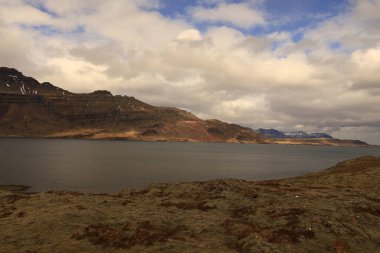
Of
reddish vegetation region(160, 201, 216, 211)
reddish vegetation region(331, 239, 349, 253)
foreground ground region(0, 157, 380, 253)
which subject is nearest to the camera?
reddish vegetation region(331, 239, 349, 253)

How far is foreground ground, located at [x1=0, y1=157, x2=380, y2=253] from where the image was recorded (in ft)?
67.2

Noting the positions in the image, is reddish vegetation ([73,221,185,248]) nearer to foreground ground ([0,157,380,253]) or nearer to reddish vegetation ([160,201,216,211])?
foreground ground ([0,157,380,253])

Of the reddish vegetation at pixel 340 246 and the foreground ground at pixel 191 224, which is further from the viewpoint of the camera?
the foreground ground at pixel 191 224

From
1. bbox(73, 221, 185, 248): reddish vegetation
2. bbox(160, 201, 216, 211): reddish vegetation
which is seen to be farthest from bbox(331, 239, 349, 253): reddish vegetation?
bbox(160, 201, 216, 211): reddish vegetation

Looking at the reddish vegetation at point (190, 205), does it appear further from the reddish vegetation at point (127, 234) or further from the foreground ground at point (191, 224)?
the reddish vegetation at point (127, 234)

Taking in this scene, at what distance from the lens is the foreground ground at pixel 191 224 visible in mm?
20469

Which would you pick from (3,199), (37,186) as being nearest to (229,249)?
(3,199)

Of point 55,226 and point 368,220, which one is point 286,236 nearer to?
point 368,220

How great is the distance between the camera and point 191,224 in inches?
963

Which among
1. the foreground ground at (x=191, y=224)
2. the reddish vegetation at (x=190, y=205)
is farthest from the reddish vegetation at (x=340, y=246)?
the reddish vegetation at (x=190, y=205)

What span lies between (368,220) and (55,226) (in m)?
21.1

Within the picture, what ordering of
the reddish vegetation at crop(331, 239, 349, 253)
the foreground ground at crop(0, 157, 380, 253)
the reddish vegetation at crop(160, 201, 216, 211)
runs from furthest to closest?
the reddish vegetation at crop(160, 201, 216, 211)
the foreground ground at crop(0, 157, 380, 253)
the reddish vegetation at crop(331, 239, 349, 253)

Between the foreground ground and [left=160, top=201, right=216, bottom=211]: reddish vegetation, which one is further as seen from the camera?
[left=160, top=201, right=216, bottom=211]: reddish vegetation

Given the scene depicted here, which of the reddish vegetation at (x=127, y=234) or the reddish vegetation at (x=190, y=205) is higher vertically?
the reddish vegetation at (x=190, y=205)
